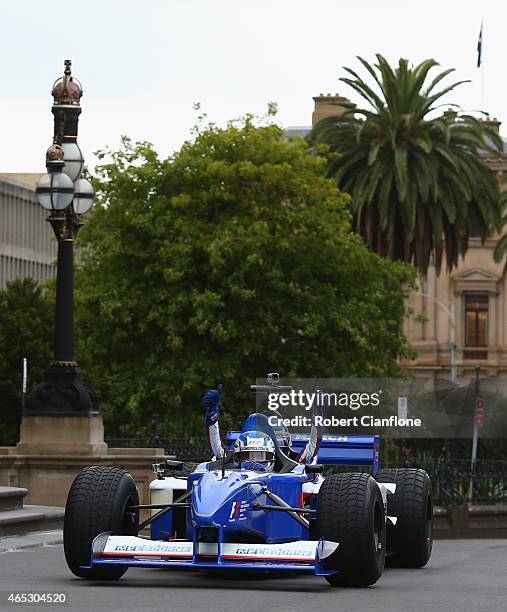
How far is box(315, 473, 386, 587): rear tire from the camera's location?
15.8 meters

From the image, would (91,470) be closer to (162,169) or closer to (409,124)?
(162,169)

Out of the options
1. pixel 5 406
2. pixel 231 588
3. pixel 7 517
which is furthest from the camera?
pixel 5 406

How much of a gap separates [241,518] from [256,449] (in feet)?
4.29

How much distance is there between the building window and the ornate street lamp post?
80885mm

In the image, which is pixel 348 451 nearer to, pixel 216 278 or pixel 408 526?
pixel 408 526

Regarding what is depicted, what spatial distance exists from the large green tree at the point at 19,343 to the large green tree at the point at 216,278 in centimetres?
897

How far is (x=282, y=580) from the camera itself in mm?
17078

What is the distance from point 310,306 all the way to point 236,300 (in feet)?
7.32

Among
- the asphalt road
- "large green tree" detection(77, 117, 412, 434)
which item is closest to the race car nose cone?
the asphalt road

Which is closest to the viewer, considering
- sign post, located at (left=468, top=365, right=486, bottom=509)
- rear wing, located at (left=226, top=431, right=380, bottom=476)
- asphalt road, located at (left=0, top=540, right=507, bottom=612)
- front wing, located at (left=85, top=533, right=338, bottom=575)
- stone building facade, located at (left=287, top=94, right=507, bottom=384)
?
asphalt road, located at (left=0, top=540, right=507, bottom=612)

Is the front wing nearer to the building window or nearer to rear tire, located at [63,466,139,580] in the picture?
rear tire, located at [63,466,139,580]

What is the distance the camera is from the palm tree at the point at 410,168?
2554 inches

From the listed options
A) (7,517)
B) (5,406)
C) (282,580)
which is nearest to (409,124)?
(5,406)

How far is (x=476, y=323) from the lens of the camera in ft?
367
